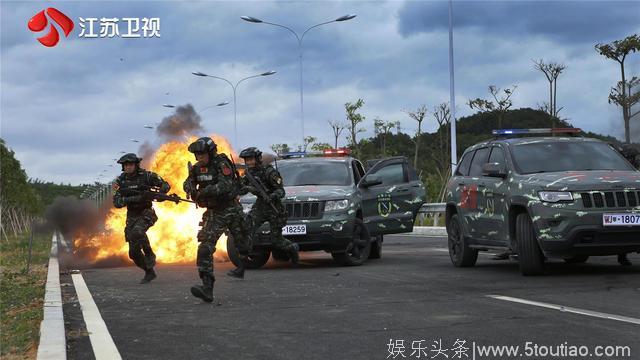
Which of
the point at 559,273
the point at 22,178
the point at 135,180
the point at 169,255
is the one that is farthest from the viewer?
the point at 22,178

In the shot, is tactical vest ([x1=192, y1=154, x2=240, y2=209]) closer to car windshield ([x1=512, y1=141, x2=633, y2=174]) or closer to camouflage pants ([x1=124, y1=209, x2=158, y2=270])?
camouflage pants ([x1=124, y1=209, x2=158, y2=270])

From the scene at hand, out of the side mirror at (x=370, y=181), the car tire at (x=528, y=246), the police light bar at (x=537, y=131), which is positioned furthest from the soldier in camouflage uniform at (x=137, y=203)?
the car tire at (x=528, y=246)

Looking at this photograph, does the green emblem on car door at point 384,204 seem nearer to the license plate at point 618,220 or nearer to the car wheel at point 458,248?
the car wheel at point 458,248

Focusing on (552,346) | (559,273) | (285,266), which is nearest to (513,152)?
(559,273)

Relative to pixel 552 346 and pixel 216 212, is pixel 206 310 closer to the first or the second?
pixel 216 212

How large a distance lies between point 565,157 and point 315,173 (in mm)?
4903

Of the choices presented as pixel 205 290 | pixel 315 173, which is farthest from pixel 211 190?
pixel 315 173

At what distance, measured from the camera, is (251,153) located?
41.2 feet

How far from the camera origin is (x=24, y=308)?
360 inches

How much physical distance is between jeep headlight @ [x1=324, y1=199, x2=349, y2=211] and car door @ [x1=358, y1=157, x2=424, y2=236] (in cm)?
Result: 71

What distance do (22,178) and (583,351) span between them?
53914 millimetres

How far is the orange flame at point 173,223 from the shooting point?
1628 centimetres

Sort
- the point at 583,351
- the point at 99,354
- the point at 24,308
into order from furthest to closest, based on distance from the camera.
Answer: the point at 24,308 → the point at 99,354 → the point at 583,351

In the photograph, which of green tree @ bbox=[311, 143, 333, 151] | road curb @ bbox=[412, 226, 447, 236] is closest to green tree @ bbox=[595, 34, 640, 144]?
road curb @ bbox=[412, 226, 447, 236]
